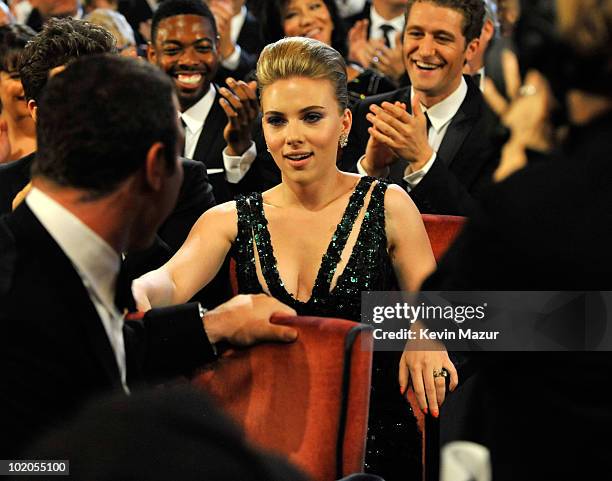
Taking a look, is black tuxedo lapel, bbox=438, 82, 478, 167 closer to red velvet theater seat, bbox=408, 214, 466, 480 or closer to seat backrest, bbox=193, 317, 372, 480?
red velvet theater seat, bbox=408, 214, 466, 480

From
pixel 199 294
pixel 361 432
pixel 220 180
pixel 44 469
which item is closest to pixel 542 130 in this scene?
pixel 44 469

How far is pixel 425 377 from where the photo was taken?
2039mm

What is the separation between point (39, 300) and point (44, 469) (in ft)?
1.93

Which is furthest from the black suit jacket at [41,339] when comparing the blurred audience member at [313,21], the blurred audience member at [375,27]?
the blurred audience member at [375,27]

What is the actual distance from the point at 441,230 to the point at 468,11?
1311 millimetres

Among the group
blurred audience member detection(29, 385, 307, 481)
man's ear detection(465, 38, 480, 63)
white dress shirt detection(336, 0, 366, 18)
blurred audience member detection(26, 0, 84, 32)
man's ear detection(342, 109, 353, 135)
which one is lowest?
blurred audience member detection(29, 385, 307, 481)

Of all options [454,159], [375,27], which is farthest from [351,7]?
[454,159]

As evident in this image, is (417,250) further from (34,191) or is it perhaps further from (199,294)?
(34,191)

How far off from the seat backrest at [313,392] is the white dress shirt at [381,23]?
3.47 m

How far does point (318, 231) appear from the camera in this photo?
7.50 feet

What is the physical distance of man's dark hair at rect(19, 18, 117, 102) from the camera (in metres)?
2.30

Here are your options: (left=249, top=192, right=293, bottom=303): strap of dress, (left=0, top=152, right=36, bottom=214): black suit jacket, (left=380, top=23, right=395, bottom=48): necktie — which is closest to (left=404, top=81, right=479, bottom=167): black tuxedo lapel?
(left=249, top=192, right=293, bottom=303): strap of dress

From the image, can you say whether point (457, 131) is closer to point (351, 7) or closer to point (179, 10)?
point (179, 10)

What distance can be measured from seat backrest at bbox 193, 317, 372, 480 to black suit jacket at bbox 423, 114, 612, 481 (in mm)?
600
